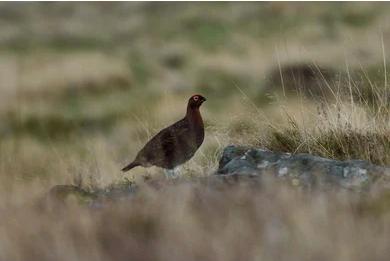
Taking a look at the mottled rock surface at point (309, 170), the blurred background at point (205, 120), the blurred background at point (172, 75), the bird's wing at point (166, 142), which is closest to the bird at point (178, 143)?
the bird's wing at point (166, 142)

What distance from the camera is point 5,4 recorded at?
2351 inches

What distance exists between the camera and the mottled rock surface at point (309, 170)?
13.1ft

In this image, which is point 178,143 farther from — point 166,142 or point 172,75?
point 172,75

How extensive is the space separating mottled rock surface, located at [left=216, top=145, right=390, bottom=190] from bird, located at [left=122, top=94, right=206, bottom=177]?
2.38 ft

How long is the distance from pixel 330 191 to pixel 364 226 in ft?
2.11

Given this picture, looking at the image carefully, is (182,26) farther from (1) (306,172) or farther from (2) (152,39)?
(1) (306,172)

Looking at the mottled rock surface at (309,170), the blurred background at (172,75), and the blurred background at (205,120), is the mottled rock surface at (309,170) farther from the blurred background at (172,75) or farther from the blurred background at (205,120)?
the blurred background at (172,75)

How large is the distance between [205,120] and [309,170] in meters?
4.84

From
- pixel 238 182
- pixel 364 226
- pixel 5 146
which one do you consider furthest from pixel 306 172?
pixel 5 146

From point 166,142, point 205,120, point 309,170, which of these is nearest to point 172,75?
point 205,120

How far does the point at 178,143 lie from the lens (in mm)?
5758

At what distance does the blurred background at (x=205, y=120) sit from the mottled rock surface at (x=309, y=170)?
498mm

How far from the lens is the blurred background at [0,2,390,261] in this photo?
2.99 m

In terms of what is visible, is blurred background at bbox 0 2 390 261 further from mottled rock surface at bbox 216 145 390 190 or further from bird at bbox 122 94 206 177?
mottled rock surface at bbox 216 145 390 190
